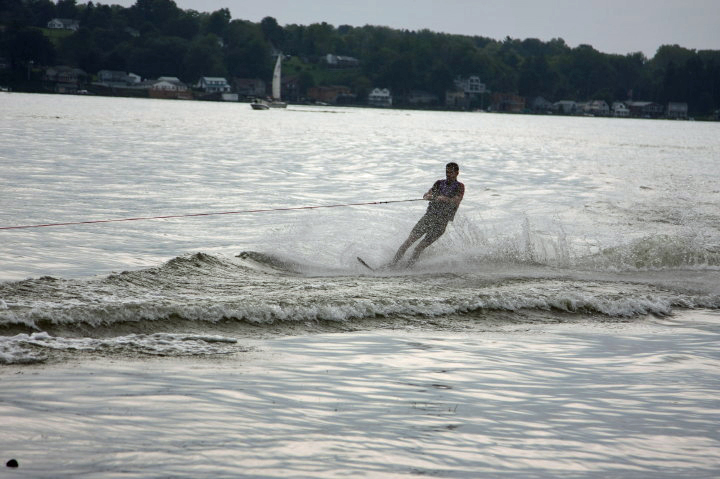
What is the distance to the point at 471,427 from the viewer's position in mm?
6934

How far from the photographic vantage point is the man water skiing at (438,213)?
14470mm

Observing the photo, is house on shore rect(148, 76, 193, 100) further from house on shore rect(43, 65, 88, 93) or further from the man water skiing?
the man water skiing

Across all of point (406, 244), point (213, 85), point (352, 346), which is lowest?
point (352, 346)

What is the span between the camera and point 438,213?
14617 millimetres

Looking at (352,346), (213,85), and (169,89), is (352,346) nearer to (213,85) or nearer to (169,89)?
(169,89)

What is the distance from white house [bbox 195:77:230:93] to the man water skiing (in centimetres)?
18400

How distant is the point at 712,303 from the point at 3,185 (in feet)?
57.5

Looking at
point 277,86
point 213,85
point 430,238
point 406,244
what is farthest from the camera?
point 213,85

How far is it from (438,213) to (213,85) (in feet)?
609

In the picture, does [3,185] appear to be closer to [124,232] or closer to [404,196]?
[124,232]

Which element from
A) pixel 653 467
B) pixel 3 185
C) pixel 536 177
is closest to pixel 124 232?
pixel 3 185

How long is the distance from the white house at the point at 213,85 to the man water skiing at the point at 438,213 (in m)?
184

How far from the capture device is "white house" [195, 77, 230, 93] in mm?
194750

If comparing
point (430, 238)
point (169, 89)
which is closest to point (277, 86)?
point (169, 89)
